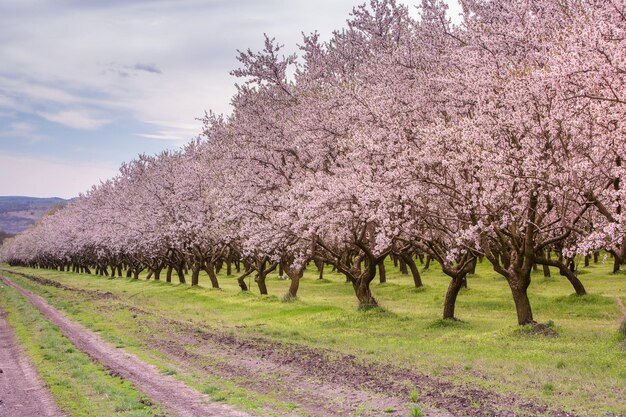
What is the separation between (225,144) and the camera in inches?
1722

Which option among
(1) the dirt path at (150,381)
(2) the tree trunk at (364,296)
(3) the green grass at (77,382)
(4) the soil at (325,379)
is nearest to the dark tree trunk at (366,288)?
(2) the tree trunk at (364,296)

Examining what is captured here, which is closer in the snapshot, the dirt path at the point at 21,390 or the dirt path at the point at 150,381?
the dirt path at the point at 150,381

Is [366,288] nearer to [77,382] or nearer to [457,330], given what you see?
[457,330]

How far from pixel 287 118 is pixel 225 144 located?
264 inches

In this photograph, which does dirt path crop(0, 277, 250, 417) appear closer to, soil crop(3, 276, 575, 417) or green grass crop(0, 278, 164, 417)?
green grass crop(0, 278, 164, 417)

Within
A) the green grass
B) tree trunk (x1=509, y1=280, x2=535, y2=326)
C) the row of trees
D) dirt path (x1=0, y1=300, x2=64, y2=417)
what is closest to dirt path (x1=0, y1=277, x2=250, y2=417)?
the green grass

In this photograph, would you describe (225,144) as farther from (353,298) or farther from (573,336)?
(573,336)

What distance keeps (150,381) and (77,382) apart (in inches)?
87.3

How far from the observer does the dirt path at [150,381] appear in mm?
15109

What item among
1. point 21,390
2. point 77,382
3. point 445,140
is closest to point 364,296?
point 445,140

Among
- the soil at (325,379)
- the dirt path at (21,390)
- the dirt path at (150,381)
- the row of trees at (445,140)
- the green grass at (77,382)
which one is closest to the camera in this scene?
the soil at (325,379)

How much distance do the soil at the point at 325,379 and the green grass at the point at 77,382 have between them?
280 centimetres

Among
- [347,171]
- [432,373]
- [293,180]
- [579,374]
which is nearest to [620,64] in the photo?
[579,374]

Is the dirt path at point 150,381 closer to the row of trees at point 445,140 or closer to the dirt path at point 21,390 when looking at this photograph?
the dirt path at point 21,390
